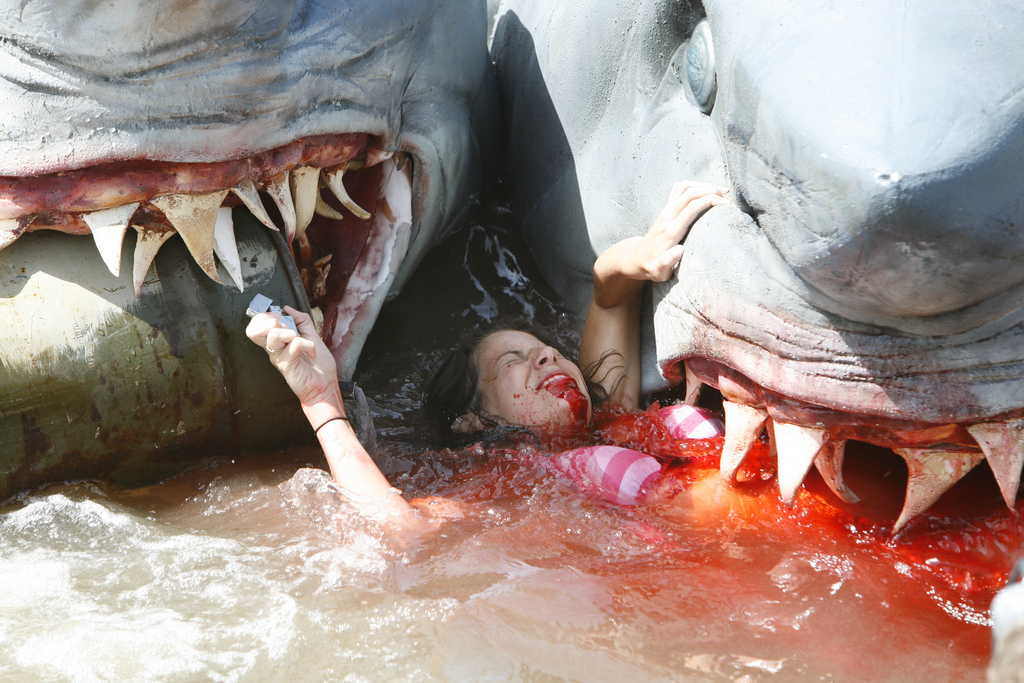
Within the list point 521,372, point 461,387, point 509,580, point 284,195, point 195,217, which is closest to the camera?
point 509,580

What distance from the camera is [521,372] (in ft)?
8.52

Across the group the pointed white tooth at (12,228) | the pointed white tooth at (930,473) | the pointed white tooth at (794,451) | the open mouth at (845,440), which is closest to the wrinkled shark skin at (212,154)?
the pointed white tooth at (12,228)

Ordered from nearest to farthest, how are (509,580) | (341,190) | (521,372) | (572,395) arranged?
(509,580)
(341,190)
(572,395)
(521,372)

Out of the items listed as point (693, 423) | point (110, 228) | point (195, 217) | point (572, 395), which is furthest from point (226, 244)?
point (693, 423)

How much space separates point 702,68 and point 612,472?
0.88 metres

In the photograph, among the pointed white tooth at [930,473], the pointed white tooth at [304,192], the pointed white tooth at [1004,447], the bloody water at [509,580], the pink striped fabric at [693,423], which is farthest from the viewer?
the pink striped fabric at [693,423]

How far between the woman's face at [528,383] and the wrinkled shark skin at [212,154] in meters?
0.48

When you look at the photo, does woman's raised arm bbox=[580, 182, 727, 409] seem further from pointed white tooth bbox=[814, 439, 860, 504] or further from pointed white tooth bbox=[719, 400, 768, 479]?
pointed white tooth bbox=[814, 439, 860, 504]

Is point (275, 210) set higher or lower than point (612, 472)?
higher

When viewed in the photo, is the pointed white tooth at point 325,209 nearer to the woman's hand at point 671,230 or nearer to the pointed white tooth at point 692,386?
the woman's hand at point 671,230

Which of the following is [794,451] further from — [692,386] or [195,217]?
[195,217]

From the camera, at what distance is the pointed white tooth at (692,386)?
2.03 m

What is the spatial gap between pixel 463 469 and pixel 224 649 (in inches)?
38.0

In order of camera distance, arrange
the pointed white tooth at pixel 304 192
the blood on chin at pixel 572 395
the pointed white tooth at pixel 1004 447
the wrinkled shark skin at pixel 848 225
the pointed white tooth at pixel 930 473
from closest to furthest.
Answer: the wrinkled shark skin at pixel 848 225 < the pointed white tooth at pixel 1004 447 < the pointed white tooth at pixel 930 473 < the pointed white tooth at pixel 304 192 < the blood on chin at pixel 572 395
